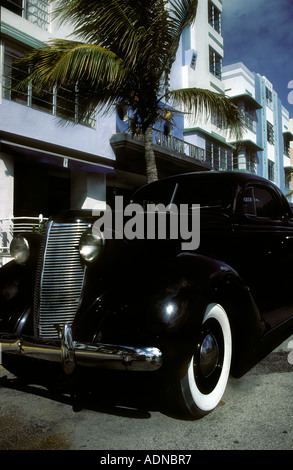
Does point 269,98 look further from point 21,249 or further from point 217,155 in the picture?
point 21,249

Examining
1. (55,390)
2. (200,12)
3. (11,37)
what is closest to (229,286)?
(55,390)

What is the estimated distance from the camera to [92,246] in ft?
7.72

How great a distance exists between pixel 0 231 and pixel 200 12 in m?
17.0

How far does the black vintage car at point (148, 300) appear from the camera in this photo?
6.59 feet

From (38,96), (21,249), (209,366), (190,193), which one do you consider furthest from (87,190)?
(209,366)

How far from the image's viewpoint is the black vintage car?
2.01m

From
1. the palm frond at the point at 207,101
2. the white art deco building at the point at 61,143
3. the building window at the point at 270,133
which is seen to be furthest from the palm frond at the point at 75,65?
the building window at the point at 270,133

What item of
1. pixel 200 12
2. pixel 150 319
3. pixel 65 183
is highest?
Answer: pixel 200 12

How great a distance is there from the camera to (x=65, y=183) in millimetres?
13133

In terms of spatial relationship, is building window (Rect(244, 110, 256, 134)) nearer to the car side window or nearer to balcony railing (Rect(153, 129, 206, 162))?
balcony railing (Rect(153, 129, 206, 162))

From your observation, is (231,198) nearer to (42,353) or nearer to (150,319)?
(150,319)

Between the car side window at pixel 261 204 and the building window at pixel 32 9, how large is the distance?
956cm

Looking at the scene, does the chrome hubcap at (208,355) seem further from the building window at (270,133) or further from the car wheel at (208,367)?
the building window at (270,133)

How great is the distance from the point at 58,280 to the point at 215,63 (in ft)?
71.4
